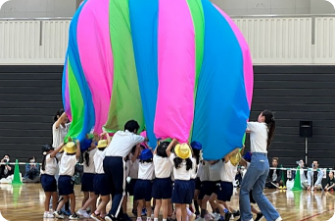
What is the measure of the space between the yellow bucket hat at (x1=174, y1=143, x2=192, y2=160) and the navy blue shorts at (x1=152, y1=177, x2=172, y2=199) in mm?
533

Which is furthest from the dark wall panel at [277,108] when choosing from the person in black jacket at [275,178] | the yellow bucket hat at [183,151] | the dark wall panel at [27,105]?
the yellow bucket hat at [183,151]

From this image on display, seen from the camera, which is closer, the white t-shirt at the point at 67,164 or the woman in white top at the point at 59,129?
the white t-shirt at the point at 67,164

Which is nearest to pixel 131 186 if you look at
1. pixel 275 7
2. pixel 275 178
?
pixel 275 178

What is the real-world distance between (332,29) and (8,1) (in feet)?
38.1

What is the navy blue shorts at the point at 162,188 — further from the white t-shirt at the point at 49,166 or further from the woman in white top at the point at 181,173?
the white t-shirt at the point at 49,166

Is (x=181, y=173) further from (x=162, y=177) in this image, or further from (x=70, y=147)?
(x=70, y=147)

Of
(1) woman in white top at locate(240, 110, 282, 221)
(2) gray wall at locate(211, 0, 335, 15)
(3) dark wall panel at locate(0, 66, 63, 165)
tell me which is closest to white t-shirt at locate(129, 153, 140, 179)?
(1) woman in white top at locate(240, 110, 282, 221)

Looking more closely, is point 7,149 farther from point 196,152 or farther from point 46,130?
point 196,152

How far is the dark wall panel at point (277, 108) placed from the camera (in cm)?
1859

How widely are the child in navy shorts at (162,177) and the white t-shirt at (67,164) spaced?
1537mm

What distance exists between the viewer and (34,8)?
21344 millimetres

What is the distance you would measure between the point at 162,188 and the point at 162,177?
6.3 inches

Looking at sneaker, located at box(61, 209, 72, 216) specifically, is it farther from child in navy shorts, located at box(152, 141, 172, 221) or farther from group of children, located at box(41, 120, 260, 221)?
child in navy shorts, located at box(152, 141, 172, 221)

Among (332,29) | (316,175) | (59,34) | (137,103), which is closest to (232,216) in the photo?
(137,103)
